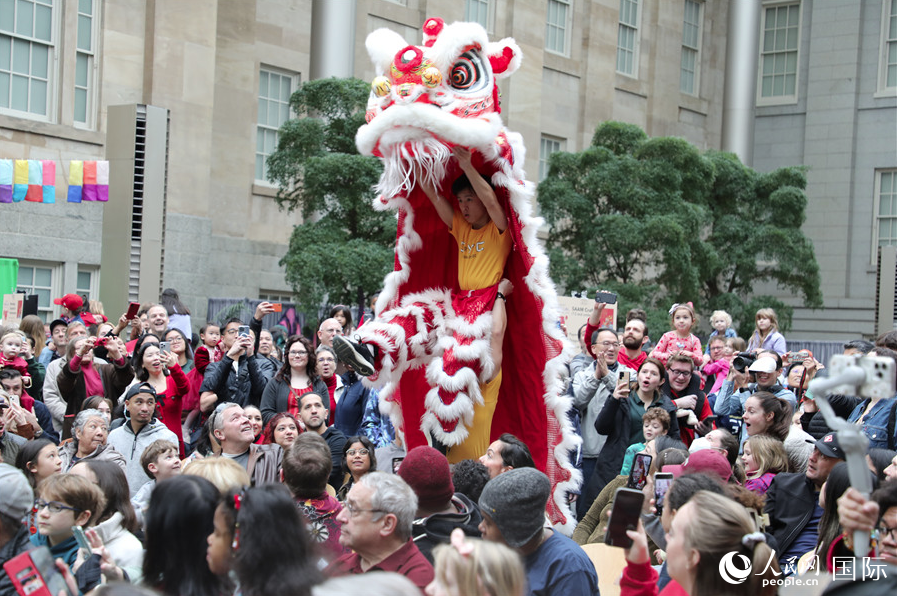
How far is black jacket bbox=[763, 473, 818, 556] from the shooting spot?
494cm

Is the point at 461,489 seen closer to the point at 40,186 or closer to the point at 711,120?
the point at 40,186

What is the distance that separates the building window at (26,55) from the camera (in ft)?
48.5

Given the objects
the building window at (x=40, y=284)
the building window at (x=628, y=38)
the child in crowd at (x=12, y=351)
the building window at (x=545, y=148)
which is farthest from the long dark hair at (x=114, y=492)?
the building window at (x=628, y=38)

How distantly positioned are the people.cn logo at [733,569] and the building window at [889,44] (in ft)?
85.7

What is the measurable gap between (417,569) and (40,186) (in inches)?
399

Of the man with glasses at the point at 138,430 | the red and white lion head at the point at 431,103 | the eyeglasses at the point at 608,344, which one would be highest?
the red and white lion head at the point at 431,103

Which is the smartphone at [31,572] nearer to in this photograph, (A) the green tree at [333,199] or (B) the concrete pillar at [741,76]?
(A) the green tree at [333,199]

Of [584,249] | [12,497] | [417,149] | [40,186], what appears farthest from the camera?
[584,249]

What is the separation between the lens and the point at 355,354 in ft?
18.5

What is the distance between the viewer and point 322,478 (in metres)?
4.65

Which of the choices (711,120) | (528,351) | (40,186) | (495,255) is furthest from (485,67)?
(711,120)

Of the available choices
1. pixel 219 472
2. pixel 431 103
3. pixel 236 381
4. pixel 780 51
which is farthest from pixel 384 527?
pixel 780 51

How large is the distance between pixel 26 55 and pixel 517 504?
45.5ft

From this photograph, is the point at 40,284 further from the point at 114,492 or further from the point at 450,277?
the point at 114,492
